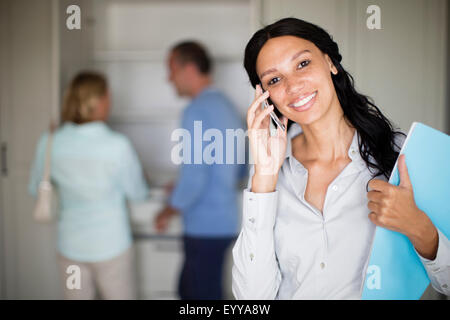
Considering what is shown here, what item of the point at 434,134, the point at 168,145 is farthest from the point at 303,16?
the point at 168,145

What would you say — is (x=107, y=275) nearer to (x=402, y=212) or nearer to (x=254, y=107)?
(x=254, y=107)

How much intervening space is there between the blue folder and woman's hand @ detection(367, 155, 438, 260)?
0.06 feet

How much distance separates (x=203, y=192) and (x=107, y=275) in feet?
1.45

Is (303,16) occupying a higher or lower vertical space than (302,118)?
higher

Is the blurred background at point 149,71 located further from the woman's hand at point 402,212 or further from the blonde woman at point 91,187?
the woman's hand at point 402,212

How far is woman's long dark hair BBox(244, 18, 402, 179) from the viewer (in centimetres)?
69

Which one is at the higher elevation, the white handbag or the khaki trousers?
the white handbag

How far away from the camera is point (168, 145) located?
2.12 metres

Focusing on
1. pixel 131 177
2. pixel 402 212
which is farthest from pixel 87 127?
pixel 402 212

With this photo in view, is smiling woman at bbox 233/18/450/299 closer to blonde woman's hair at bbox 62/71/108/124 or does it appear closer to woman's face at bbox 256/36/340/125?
woman's face at bbox 256/36/340/125

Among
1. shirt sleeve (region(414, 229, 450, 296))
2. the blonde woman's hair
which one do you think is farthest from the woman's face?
the blonde woman's hair

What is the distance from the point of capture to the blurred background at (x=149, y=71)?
2.67 ft

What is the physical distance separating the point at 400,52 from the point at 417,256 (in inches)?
17.3
